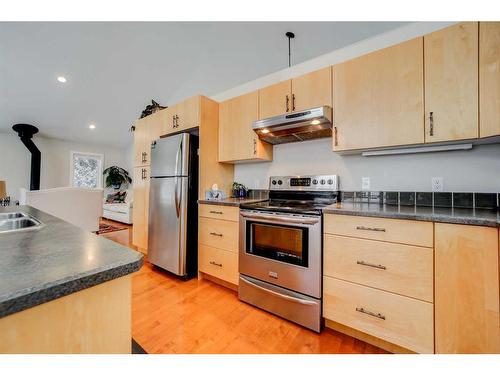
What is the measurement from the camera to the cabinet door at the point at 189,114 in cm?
231

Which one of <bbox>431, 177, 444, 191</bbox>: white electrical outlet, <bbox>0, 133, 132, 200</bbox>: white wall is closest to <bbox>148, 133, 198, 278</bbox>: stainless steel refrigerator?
<bbox>431, 177, 444, 191</bbox>: white electrical outlet

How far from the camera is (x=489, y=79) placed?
4.03ft

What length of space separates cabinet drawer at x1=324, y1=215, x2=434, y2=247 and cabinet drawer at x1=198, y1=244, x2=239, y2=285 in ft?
3.08

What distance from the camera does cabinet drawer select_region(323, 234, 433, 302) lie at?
1.16m

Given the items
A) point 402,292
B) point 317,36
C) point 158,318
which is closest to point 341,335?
point 402,292

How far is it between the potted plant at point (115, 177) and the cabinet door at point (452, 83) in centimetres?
723

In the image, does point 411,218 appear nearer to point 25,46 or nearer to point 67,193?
point 67,193

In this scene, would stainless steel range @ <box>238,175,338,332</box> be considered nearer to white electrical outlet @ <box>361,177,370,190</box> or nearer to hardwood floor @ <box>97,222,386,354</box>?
hardwood floor @ <box>97,222,386,354</box>

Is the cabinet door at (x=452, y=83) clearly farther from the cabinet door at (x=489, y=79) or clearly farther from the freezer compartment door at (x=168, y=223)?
the freezer compartment door at (x=168, y=223)

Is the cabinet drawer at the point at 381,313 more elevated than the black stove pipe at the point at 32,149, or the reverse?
the black stove pipe at the point at 32,149

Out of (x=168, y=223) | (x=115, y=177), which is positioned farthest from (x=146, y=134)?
(x=115, y=177)

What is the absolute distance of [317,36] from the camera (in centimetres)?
210

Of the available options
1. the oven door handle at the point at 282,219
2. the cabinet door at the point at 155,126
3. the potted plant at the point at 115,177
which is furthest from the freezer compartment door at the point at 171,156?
the potted plant at the point at 115,177

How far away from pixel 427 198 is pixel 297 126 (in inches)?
45.0
